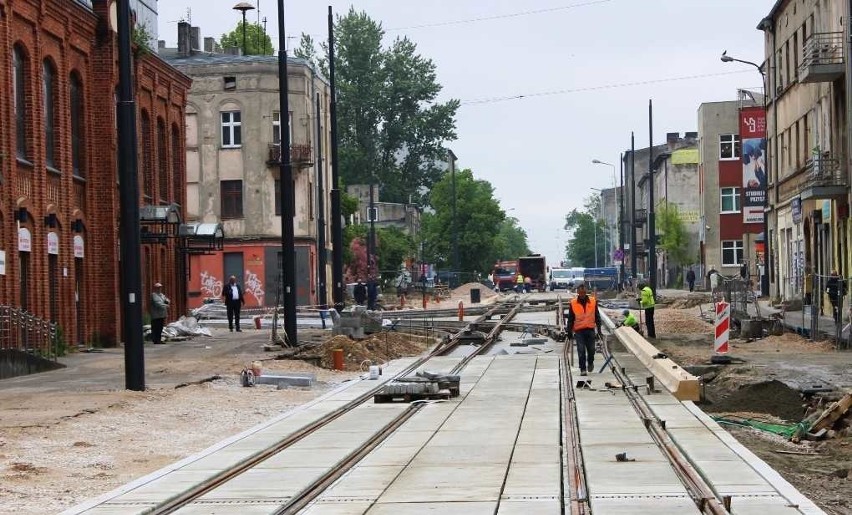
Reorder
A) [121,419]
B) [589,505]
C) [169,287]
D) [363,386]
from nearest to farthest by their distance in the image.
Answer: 1. [589,505]
2. [121,419]
3. [363,386]
4. [169,287]

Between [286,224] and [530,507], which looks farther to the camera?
[286,224]

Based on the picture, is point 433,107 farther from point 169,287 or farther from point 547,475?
point 547,475

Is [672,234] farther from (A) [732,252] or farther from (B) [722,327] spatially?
(B) [722,327]

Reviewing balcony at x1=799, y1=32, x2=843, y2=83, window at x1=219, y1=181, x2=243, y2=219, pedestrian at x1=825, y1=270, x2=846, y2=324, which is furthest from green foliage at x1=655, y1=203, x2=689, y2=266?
pedestrian at x1=825, y1=270, x2=846, y2=324

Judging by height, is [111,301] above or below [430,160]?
below

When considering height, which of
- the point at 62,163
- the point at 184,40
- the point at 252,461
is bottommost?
the point at 252,461

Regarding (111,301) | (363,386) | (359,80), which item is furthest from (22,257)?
(359,80)

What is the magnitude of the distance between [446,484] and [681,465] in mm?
2269

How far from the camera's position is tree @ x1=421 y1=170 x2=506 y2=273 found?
118 meters

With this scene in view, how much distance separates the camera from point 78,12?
37938mm

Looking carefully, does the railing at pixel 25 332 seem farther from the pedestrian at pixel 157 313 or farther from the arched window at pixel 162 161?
the arched window at pixel 162 161

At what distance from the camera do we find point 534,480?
43.0 feet

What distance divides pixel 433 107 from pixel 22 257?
82741mm

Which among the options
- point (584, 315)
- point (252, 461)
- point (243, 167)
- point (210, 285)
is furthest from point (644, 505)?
point (243, 167)
